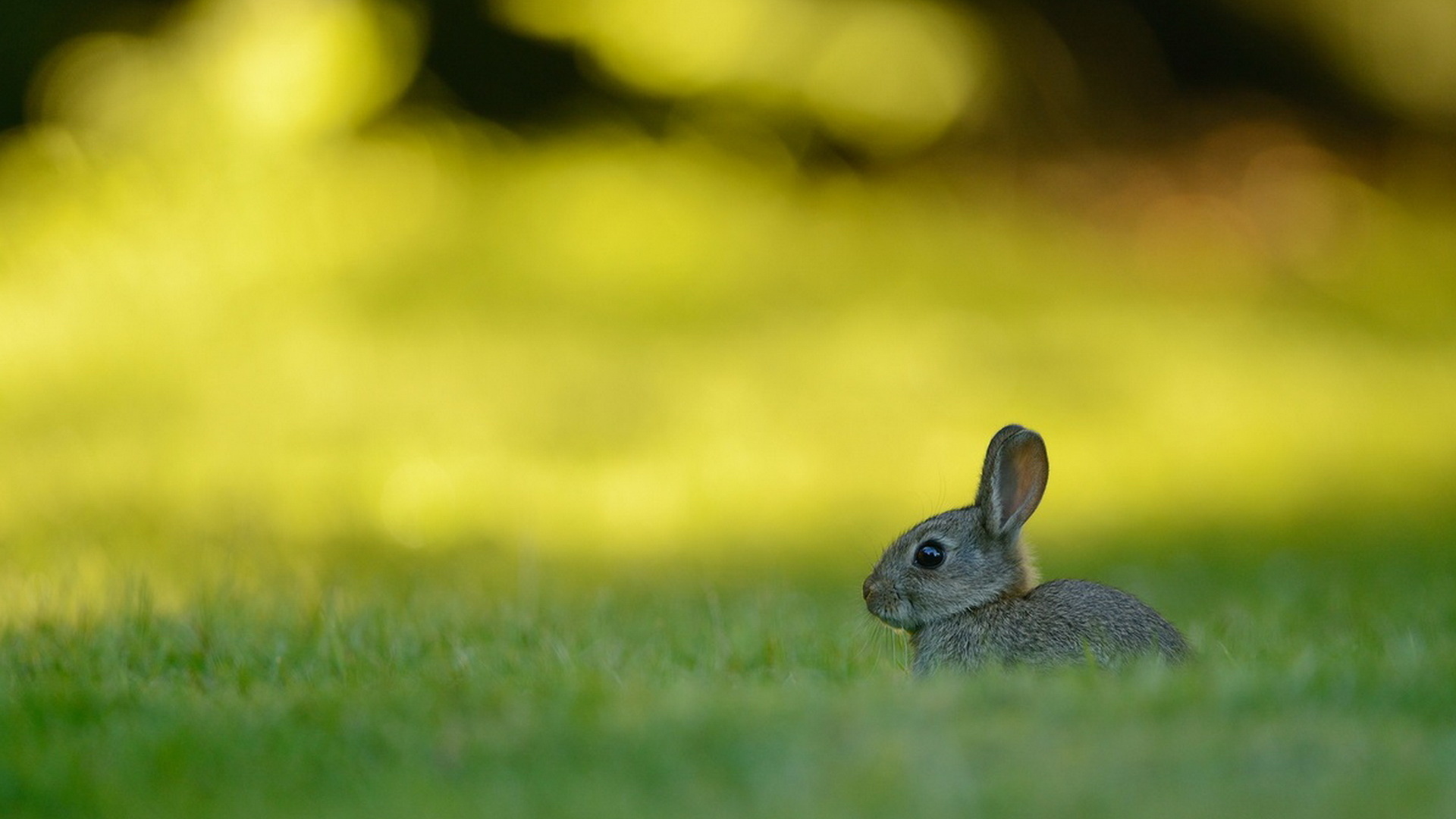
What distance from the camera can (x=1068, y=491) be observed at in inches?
384

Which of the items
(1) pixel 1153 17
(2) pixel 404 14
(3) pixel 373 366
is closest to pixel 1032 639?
(3) pixel 373 366

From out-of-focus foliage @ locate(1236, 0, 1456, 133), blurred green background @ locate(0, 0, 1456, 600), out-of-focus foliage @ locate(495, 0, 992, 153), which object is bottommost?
blurred green background @ locate(0, 0, 1456, 600)

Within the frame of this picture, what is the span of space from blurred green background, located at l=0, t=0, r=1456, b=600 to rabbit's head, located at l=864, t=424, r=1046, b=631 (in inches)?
124

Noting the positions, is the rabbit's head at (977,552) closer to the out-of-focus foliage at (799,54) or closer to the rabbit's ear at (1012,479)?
the rabbit's ear at (1012,479)

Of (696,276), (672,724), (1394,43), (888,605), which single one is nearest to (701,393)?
(696,276)

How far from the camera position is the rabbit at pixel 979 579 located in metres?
5.12

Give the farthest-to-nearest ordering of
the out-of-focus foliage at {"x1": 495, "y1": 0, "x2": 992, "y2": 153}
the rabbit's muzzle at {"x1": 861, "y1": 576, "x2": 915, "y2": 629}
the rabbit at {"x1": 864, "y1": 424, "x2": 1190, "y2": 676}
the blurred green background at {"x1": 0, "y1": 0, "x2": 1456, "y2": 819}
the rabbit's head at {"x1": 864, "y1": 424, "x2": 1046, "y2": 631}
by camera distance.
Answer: the out-of-focus foliage at {"x1": 495, "y1": 0, "x2": 992, "y2": 153}
the rabbit's muzzle at {"x1": 861, "y1": 576, "x2": 915, "y2": 629}
the rabbit's head at {"x1": 864, "y1": 424, "x2": 1046, "y2": 631}
the rabbit at {"x1": 864, "y1": 424, "x2": 1190, "y2": 676}
the blurred green background at {"x1": 0, "y1": 0, "x2": 1456, "y2": 819}

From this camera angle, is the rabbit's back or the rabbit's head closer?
the rabbit's back

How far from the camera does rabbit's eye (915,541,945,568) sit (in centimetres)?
556

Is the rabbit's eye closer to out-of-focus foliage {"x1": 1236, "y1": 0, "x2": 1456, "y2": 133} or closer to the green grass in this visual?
the green grass

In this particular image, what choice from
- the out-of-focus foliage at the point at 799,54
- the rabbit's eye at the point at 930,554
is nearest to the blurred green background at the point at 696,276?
the out-of-focus foliage at the point at 799,54

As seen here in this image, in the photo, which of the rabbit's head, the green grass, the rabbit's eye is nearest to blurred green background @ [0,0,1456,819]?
the green grass

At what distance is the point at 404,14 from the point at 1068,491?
6.48 metres

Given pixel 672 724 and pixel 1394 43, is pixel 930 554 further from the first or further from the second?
pixel 1394 43
